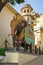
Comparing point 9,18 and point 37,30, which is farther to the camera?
point 37,30

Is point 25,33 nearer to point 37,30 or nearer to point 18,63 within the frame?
point 18,63

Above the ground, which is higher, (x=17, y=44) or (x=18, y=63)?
(x=17, y=44)

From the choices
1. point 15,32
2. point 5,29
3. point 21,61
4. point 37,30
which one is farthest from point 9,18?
point 37,30

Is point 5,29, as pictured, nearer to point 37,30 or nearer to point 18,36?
point 18,36

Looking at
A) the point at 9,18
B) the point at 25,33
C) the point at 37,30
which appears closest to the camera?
the point at 25,33

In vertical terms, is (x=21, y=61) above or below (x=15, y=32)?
below

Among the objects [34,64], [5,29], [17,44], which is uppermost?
[5,29]

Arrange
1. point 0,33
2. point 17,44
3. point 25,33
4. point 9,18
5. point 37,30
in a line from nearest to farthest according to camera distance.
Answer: point 17,44
point 25,33
point 0,33
point 9,18
point 37,30

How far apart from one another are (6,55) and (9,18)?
7.23 m

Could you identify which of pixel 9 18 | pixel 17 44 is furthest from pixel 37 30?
pixel 17 44

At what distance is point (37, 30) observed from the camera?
28.5 m

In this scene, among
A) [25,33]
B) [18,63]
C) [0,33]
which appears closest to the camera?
[18,63]

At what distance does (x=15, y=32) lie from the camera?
16172 mm

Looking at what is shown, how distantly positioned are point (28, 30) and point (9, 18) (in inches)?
164
